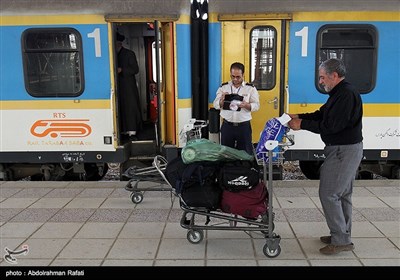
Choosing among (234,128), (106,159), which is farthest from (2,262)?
(234,128)

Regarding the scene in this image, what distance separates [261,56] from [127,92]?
7.55 ft

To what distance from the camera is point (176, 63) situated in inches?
237

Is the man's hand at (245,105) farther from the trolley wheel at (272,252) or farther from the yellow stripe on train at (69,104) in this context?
the trolley wheel at (272,252)

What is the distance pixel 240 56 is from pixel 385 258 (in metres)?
3.43

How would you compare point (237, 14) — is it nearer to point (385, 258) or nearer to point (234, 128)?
point (234, 128)

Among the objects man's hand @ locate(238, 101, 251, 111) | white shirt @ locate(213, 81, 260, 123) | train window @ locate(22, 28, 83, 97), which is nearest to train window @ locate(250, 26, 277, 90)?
white shirt @ locate(213, 81, 260, 123)

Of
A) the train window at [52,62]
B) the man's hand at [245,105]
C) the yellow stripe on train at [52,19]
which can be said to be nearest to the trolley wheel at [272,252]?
the man's hand at [245,105]

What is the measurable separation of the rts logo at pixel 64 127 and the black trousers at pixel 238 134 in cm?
205

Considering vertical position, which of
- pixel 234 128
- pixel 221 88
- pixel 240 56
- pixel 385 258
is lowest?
pixel 385 258

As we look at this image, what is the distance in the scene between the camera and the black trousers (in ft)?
18.3

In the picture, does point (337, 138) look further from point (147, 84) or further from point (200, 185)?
point (147, 84)

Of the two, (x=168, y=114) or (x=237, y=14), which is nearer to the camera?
(x=237, y=14)

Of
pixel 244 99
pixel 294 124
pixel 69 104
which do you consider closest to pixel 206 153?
pixel 294 124

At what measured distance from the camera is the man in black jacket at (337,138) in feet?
11.3
